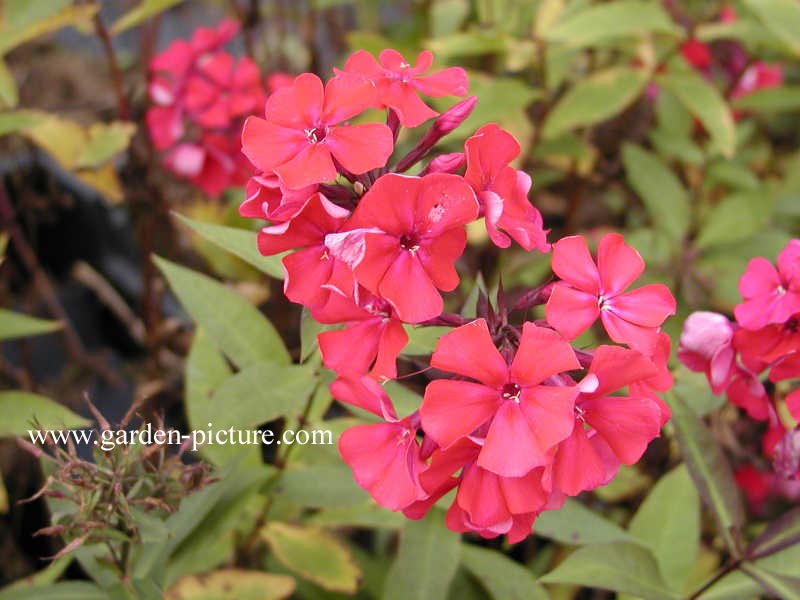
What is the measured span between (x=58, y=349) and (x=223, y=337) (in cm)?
109

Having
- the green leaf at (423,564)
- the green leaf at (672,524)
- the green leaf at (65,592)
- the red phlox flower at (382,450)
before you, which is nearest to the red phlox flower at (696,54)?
the green leaf at (672,524)

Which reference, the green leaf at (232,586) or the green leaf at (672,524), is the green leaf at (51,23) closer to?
the green leaf at (232,586)

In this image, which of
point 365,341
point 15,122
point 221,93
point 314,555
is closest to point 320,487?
point 314,555

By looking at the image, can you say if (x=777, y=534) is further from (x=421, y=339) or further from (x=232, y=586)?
(x=232, y=586)

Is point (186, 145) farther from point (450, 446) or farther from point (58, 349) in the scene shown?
point (450, 446)

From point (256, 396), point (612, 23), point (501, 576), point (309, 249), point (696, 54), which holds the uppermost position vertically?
point (309, 249)

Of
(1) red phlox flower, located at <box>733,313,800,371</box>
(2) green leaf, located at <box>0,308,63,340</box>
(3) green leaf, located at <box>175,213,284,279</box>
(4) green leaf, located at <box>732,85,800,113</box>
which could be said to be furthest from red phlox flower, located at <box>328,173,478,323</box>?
(4) green leaf, located at <box>732,85,800,113</box>

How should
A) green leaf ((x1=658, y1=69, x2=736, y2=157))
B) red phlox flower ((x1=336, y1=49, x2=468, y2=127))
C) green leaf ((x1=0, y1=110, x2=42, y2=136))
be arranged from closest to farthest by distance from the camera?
red phlox flower ((x1=336, y1=49, x2=468, y2=127)) < green leaf ((x1=0, y1=110, x2=42, y2=136)) < green leaf ((x1=658, y1=69, x2=736, y2=157))

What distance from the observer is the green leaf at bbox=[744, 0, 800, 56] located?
→ 1282 mm

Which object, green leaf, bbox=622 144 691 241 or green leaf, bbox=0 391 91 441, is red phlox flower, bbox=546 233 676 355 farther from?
green leaf, bbox=622 144 691 241

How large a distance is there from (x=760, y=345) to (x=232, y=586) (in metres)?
0.65

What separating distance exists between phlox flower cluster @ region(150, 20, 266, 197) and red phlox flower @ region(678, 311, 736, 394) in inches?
35.0

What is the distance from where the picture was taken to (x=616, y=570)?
0.87m

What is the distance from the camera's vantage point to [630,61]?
5.69ft
